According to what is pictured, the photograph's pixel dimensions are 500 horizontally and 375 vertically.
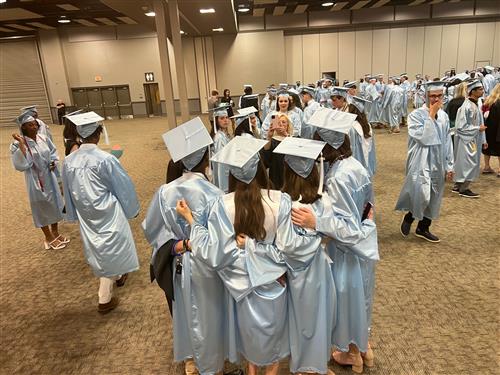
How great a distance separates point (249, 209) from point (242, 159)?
0.25 m

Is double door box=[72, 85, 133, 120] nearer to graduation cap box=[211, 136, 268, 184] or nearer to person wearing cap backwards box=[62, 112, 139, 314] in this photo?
person wearing cap backwards box=[62, 112, 139, 314]

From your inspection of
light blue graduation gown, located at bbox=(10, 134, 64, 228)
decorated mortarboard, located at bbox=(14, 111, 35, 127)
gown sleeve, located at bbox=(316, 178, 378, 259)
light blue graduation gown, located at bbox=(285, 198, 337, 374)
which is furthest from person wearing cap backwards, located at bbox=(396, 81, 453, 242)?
decorated mortarboard, located at bbox=(14, 111, 35, 127)

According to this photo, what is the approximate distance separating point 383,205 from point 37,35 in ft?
69.9

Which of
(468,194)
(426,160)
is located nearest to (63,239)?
(426,160)

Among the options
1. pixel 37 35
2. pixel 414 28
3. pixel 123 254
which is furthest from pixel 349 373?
pixel 37 35

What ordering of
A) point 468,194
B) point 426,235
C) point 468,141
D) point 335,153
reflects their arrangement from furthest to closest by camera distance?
point 468,194
point 468,141
point 426,235
point 335,153

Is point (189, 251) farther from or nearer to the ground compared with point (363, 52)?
nearer to the ground

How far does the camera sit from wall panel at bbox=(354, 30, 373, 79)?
797 inches

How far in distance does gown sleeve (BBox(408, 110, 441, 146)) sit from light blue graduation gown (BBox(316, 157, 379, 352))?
2130 mm

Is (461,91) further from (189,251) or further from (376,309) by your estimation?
(189,251)

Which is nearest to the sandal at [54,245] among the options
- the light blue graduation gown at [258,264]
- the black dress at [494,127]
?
the light blue graduation gown at [258,264]

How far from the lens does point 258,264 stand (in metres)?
1.91

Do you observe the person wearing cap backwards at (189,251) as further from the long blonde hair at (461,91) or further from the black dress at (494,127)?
the long blonde hair at (461,91)

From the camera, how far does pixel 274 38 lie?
1983 cm
